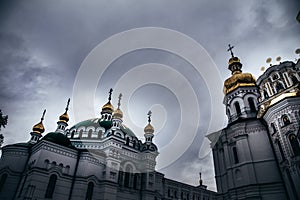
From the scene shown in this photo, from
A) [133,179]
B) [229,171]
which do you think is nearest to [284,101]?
[229,171]

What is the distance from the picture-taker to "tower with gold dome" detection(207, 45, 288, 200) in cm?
1813

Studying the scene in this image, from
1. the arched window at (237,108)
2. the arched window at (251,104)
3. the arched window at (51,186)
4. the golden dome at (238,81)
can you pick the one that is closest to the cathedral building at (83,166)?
the arched window at (51,186)

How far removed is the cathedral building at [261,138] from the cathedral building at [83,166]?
8912mm

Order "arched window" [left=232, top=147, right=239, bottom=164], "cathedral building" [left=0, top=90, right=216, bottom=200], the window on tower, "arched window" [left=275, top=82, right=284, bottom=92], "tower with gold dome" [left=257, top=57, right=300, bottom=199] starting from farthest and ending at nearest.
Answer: the window on tower, "arched window" [left=275, top=82, right=284, bottom=92], "arched window" [left=232, top=147, right=239, bottom=164], "cathedral building" [left=0, top=90, right=216, bottom=200], "tower with gold dome" [left=257, top=57, right=300, bottom=199]

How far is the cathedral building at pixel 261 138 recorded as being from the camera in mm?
17000

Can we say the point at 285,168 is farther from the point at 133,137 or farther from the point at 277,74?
the point at 133,137

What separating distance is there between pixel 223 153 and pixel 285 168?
22.3 ft

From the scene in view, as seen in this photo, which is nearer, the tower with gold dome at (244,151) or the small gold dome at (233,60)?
the tower with gold dome at (244,151)

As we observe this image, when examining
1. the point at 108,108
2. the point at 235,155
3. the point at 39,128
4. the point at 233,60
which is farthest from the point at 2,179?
the point at 233,60

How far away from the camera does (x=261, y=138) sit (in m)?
20.2

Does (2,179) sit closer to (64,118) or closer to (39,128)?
(39,128)

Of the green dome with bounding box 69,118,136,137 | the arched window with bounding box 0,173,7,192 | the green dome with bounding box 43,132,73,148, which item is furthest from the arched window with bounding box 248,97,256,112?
the arched window with bounding box 0,173,7,192

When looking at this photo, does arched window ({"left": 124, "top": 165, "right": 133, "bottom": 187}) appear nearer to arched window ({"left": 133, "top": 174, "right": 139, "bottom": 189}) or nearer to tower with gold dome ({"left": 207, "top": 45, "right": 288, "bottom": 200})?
arched window ({"left": 133, "top": 174, "right": 139, "bottom": 189})

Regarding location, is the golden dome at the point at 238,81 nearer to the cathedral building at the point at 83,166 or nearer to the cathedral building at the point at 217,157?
the cathedral building at the point at 217,157
